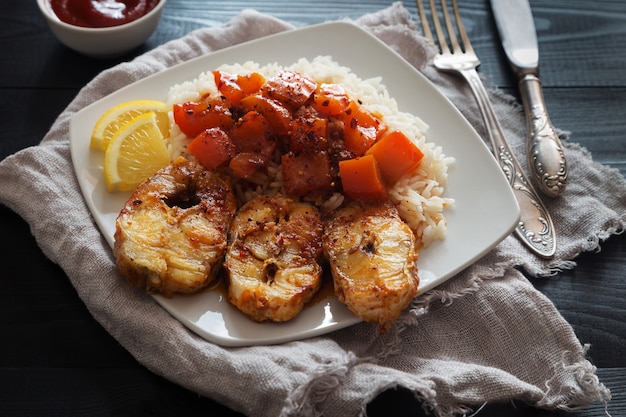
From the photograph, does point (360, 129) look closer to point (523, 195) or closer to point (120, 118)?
point (523, 195)

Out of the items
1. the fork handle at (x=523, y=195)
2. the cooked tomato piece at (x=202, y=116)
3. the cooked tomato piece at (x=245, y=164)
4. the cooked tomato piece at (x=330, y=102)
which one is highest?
the cooked tomato piece at (x=330, y=102)

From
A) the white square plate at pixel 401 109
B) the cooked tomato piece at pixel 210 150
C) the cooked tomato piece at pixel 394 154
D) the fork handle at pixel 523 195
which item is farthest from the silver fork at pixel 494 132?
the cooked tomato piece at pixel 210 150

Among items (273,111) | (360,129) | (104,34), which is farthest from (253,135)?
(104,34)

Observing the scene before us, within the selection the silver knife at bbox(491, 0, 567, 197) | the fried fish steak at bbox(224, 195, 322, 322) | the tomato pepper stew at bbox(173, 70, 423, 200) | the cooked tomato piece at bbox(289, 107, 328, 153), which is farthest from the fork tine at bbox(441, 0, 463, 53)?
the fried fish steak at bbox(224, 195, 322, 322)

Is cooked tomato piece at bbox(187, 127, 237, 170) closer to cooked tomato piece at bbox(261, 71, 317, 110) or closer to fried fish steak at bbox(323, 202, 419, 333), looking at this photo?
cooked tomato piece at bbox(261, 71, 317, 110)

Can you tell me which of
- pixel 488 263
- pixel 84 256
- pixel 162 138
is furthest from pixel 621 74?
pixel 84 256

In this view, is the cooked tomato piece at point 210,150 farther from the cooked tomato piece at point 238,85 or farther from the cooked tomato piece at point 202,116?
the cooked tomato piece at point 238,85
